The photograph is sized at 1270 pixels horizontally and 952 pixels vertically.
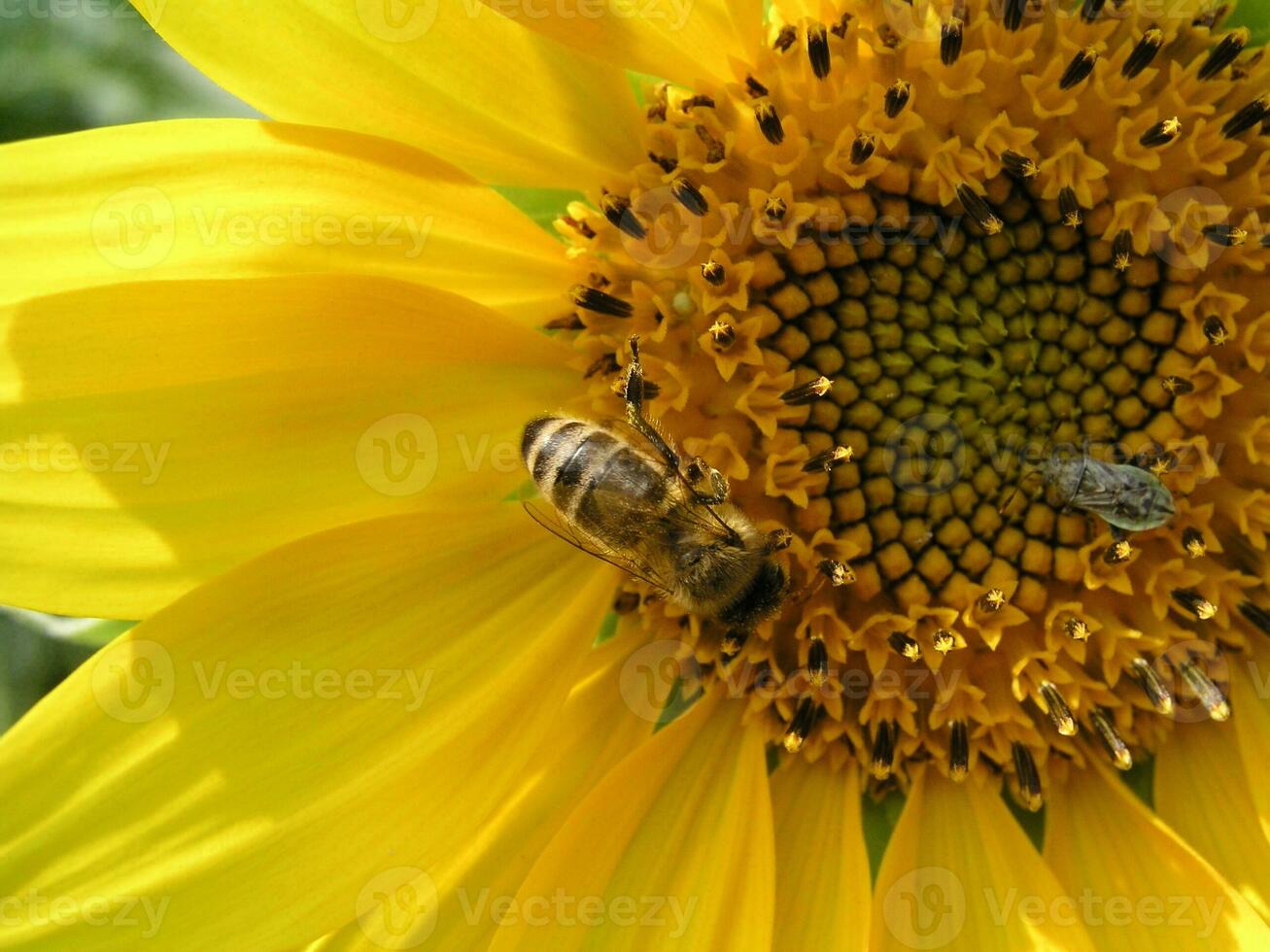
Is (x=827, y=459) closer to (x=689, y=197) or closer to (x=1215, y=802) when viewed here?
(x=689, y=197)

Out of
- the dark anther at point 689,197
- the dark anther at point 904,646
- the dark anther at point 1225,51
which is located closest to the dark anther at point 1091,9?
the dark anther at point 1225,51

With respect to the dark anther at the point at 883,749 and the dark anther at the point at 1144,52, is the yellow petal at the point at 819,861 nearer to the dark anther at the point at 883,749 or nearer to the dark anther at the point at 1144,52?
the dark anther at the point at 883,749

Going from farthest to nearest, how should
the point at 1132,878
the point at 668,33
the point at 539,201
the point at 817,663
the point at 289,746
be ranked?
the point at 539,201
the point at 1132,878
the point at 817,663
the point at 668,33
the point at 289,746

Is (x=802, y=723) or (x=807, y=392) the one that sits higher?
(x=807, y=392)

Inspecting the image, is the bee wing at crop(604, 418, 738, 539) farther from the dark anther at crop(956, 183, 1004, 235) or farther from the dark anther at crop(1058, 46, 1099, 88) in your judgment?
Answer: the dark anther at crop(1058, 46, 1099, 88)

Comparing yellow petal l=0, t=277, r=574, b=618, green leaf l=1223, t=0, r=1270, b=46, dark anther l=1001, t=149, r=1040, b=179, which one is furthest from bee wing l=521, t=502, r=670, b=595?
green leaf l=1223, t=0, r=1270, b=46

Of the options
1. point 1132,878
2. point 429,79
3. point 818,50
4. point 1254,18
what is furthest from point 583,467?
point 1254,18
